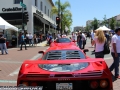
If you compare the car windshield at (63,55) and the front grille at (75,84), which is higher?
the car windshield at (63,55)

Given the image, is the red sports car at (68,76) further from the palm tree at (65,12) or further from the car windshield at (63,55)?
the palm tree at (65,12)

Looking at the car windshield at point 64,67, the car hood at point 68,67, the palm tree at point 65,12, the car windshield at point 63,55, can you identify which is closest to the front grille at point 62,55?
Answer: the car windshield at point 63,55

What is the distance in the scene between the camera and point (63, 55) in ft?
18.0

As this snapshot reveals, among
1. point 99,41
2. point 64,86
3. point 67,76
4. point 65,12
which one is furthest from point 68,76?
point 65,12

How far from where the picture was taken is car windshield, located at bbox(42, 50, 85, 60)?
5402 mm

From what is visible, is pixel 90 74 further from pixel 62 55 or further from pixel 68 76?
pixel 62 55

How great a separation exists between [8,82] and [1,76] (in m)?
1.07

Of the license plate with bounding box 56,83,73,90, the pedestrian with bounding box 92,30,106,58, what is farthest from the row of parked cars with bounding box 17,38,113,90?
the pedestrian with bounding box 92,30,106,58

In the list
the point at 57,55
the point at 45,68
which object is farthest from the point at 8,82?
the point at 45,68

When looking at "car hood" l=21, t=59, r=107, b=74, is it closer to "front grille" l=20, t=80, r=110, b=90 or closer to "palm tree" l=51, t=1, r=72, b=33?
"front grille" l=20, t=80, r=110, b=90

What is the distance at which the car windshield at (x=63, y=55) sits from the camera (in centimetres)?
540

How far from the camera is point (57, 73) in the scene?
3.77m

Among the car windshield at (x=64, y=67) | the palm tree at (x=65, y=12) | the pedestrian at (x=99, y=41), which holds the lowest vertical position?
the car windshield at (x=64, y=67)

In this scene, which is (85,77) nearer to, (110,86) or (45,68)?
(110,86)
